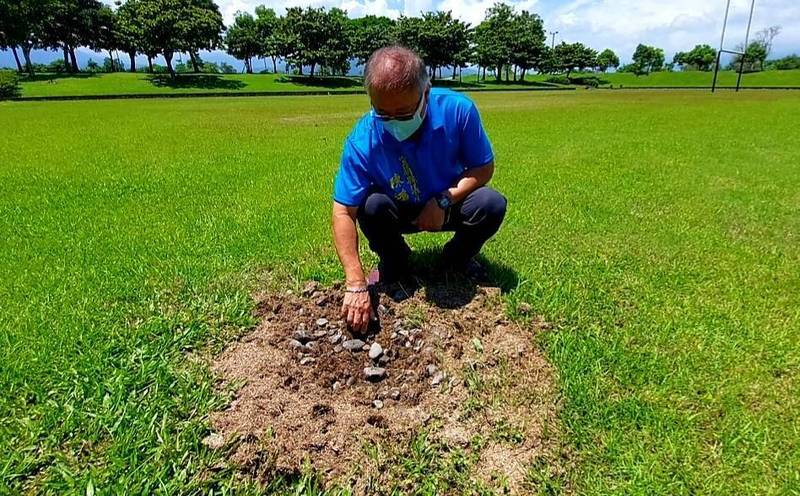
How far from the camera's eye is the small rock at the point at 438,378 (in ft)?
7.68

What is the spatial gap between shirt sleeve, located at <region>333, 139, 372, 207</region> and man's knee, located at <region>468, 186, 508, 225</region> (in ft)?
2.16

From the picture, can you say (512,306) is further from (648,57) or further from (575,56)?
(648,57)

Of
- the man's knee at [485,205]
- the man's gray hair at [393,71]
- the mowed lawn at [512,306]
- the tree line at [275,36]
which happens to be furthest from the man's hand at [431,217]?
the tree line at [275,36]

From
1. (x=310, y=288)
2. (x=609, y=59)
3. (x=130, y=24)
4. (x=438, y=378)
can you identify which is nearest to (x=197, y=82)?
(x=130, y=24)

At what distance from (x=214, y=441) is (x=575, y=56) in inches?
3035

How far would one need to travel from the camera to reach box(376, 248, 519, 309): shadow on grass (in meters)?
3.05

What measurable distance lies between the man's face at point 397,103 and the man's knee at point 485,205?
703 mm

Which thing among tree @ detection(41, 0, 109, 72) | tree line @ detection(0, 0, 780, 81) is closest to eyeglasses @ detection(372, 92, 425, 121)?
tree line @ detection(0, 0, 780, 81)

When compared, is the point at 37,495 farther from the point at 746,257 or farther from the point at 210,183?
the point at 210,183

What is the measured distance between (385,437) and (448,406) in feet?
1.09

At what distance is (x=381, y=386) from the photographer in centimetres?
236

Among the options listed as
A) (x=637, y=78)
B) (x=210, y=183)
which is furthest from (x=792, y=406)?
(x=637, y=78)

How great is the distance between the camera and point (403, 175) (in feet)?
9.13

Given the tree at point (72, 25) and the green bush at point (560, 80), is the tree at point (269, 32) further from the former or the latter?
the green bush at point (560, 80)
